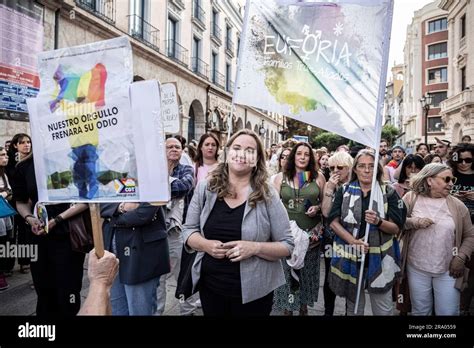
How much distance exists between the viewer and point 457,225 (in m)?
2.52

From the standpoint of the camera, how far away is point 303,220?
3127 mm

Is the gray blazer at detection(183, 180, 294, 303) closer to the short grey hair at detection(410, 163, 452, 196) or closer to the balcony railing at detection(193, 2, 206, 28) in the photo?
the short grey hair at detection(410, 163, 452, 196)

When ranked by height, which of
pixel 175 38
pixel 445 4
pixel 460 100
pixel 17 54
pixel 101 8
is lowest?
pixel 17 54

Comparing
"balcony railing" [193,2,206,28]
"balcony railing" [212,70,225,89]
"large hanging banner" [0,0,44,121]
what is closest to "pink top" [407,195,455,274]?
"large hanging banner" [0,0,44,121]

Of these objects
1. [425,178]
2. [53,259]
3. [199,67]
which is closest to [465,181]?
[425,178]

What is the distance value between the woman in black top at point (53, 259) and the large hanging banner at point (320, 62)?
5.83 ft

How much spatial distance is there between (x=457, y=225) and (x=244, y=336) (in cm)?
189

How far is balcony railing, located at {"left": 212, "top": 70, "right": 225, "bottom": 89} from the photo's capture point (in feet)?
49.3

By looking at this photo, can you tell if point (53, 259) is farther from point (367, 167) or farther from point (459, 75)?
point (459, 75)

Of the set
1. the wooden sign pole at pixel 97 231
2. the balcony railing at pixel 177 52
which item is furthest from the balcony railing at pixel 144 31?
the wooden sign pole at pixel 97 231

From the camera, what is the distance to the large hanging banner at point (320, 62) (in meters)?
2.34

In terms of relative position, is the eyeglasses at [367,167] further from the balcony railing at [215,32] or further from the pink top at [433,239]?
the balcony railing at [215,32]

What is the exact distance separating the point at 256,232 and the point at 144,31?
9.19m

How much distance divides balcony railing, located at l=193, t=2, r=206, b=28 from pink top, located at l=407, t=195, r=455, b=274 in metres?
10.6
